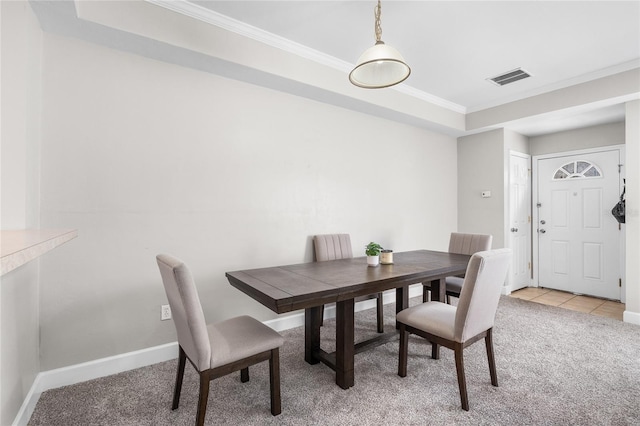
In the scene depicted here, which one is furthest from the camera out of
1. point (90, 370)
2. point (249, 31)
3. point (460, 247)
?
point (460, 247)

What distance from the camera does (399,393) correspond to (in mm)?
1988

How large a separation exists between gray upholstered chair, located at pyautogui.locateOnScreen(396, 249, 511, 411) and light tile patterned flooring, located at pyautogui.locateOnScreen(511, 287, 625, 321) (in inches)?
105

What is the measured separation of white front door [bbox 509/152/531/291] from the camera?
176 inches

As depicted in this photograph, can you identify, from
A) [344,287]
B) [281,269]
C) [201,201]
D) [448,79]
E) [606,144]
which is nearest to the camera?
[344,287]

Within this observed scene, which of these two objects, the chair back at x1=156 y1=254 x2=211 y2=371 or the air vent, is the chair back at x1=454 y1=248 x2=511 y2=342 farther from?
the air vent

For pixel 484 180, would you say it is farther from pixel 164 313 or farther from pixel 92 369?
pixel 92 369

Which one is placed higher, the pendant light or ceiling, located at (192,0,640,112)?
ceiling, located at (192,0,640,112)

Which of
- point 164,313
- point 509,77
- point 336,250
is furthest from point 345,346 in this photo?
point 509,77

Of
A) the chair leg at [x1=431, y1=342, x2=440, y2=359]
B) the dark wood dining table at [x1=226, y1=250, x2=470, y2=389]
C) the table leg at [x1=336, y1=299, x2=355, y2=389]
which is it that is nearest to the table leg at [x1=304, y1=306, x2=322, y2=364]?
the dark wood dining table at [x1=226, y1=250, x2=470, y2=389]

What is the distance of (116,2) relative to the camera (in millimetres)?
2010

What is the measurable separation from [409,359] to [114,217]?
99.0 inches

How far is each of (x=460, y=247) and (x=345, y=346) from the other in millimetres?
2022

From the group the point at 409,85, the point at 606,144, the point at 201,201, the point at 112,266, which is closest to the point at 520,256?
the point at 606,144

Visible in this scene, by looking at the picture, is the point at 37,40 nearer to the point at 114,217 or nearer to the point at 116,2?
the point at 116,2
